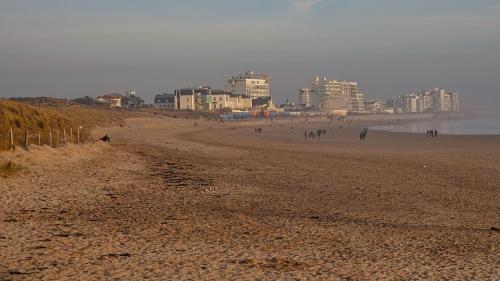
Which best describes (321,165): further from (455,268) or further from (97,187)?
(455,268)

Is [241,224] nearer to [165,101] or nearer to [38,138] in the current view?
[38,138]

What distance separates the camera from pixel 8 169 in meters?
15.7

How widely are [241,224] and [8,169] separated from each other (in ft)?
27.2

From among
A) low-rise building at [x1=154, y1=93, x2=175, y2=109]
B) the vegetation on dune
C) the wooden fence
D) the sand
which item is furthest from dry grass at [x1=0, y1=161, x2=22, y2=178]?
low-rise building at [x1=154, y1=93, x2=175, y2=109]

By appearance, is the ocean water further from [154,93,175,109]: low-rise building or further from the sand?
[154,93,175,109]: low-rise building

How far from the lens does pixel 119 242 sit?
8852 millimetres

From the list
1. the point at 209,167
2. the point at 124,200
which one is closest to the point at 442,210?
the point at 124,200

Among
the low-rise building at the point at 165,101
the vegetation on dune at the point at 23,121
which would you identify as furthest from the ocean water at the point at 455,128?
the low-rise building at the point at 165,101

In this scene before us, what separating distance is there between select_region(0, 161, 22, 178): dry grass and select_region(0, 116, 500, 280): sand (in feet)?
0.94

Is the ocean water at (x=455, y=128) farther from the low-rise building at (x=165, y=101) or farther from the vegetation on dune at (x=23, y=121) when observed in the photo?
the low-rise building at (x=165, y=101)

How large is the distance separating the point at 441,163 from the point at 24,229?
20.8 m

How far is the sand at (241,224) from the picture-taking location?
747 cm

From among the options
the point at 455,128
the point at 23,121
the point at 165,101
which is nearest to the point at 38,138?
the point at 23,121

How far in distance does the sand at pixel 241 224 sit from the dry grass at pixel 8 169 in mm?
285
